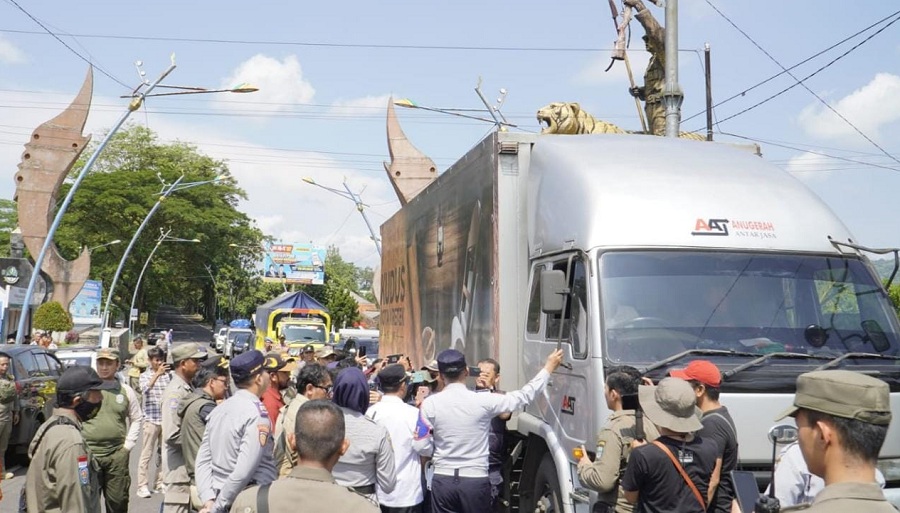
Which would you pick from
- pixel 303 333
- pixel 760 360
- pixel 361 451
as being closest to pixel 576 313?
pixel 760 360

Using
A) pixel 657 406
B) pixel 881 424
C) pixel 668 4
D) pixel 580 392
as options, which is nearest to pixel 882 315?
pixel 580 392

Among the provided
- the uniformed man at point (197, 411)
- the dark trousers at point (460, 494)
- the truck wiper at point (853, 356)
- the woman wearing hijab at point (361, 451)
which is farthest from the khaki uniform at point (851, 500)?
the uniformed man at point (197, 411)

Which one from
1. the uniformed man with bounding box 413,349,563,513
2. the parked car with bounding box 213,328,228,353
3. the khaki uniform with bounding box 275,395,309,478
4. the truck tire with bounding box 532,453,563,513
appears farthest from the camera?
the parked car with bounding box 213,328,228,353

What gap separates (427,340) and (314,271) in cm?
7741

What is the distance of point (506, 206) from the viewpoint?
8.52m

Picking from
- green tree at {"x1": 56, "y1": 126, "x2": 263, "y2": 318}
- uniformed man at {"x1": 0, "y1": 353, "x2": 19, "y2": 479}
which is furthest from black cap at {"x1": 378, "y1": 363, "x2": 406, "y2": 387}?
green tree at {"x1": 56, "y1": 126, "x2": 263, "y2": 318}

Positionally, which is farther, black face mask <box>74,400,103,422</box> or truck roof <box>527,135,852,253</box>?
truck roof <box>527,135,852,253</box>

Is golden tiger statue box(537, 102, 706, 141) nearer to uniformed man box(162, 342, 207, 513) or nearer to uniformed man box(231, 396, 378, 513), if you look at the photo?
uniformed man box(162, 342, 207, 513)

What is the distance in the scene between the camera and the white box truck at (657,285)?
21.3 feet

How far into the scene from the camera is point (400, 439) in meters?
6.64

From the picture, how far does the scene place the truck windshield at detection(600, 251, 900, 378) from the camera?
6.57m

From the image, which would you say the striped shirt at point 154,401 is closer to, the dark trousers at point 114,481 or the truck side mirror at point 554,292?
the dark trousers at point 114,481

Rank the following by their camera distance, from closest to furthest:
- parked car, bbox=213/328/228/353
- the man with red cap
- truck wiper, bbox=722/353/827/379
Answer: the man with red cap
truck wiper, bbox=722/353/827/379
parked car, bbox=213/328/228/353

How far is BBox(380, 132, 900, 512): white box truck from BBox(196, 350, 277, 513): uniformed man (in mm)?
2127
